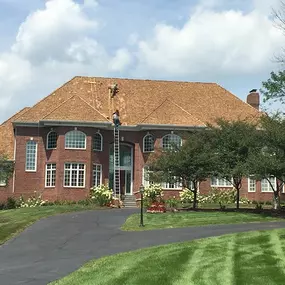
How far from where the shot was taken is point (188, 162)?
31438 millimetres

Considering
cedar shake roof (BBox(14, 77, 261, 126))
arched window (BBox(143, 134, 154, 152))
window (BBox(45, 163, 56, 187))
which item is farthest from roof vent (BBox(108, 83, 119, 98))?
window (BBox(45, 163, 56, 187))

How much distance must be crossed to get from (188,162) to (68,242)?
13.9 metres

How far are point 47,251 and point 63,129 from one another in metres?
24.5

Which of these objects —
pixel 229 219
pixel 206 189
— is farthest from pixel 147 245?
pixel 206 189

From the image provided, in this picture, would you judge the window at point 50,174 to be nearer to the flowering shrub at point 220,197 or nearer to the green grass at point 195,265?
the flowering shrub at point 220,197

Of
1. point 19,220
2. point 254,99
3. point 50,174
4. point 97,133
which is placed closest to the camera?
point 19,220

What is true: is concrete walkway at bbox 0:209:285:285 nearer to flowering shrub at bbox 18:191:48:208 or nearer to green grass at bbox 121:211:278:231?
green grass at bbox 121:211:278:231

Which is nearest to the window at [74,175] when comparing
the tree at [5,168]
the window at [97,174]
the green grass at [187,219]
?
the window at [97,174]

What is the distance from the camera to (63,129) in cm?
4062

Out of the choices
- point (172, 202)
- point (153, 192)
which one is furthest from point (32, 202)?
point (172, 202)

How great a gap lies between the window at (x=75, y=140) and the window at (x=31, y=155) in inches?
139

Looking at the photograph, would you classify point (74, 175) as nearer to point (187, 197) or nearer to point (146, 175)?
point (146, 175)

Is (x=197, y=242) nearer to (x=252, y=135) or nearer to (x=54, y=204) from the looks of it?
(x=252, y=135)

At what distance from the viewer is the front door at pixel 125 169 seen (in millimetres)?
43938
